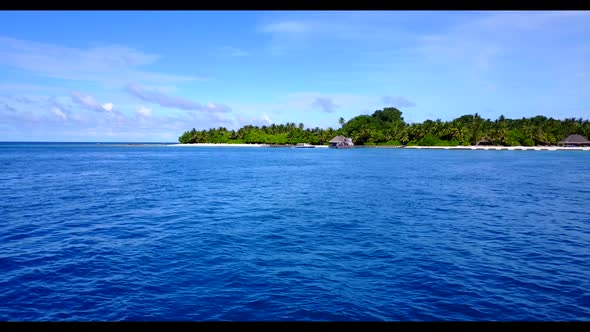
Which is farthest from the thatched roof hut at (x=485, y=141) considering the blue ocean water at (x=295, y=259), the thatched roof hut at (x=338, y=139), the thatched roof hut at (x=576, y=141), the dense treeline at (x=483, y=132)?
the blue ocean water at (x=295, y=259)

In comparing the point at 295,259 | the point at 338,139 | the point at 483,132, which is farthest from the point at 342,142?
the point at 295,259

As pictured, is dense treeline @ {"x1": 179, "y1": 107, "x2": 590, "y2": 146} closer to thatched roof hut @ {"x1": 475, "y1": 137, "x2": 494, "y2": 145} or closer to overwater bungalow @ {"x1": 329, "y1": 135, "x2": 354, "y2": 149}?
thatched roof hut @ {"x1": 475, "y1": 137, "x2": 494, "y2": 145}

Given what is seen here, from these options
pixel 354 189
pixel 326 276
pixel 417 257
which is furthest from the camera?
pixel 354 189

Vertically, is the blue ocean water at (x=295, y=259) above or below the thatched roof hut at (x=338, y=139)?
below

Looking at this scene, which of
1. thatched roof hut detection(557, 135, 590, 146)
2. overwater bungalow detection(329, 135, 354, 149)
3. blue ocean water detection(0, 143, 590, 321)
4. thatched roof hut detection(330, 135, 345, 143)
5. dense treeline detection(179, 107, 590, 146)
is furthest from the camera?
thatched roof hut detection(330, 135, 345, 143)

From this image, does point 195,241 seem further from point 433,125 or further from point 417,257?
point 433,125

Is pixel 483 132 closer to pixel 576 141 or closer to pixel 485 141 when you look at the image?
pixel 485 141

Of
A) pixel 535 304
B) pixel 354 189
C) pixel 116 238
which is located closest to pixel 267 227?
pixel 116 238

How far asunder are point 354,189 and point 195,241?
2383 centimetres

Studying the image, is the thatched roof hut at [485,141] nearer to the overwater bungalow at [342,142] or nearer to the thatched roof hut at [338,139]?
the overwater bungalow at [342,142]

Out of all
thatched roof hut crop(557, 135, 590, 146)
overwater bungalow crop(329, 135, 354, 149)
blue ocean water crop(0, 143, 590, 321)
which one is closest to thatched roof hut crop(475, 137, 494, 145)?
thatched roof hut crop(557, 135, 590, 146)

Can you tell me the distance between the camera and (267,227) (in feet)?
73.4
